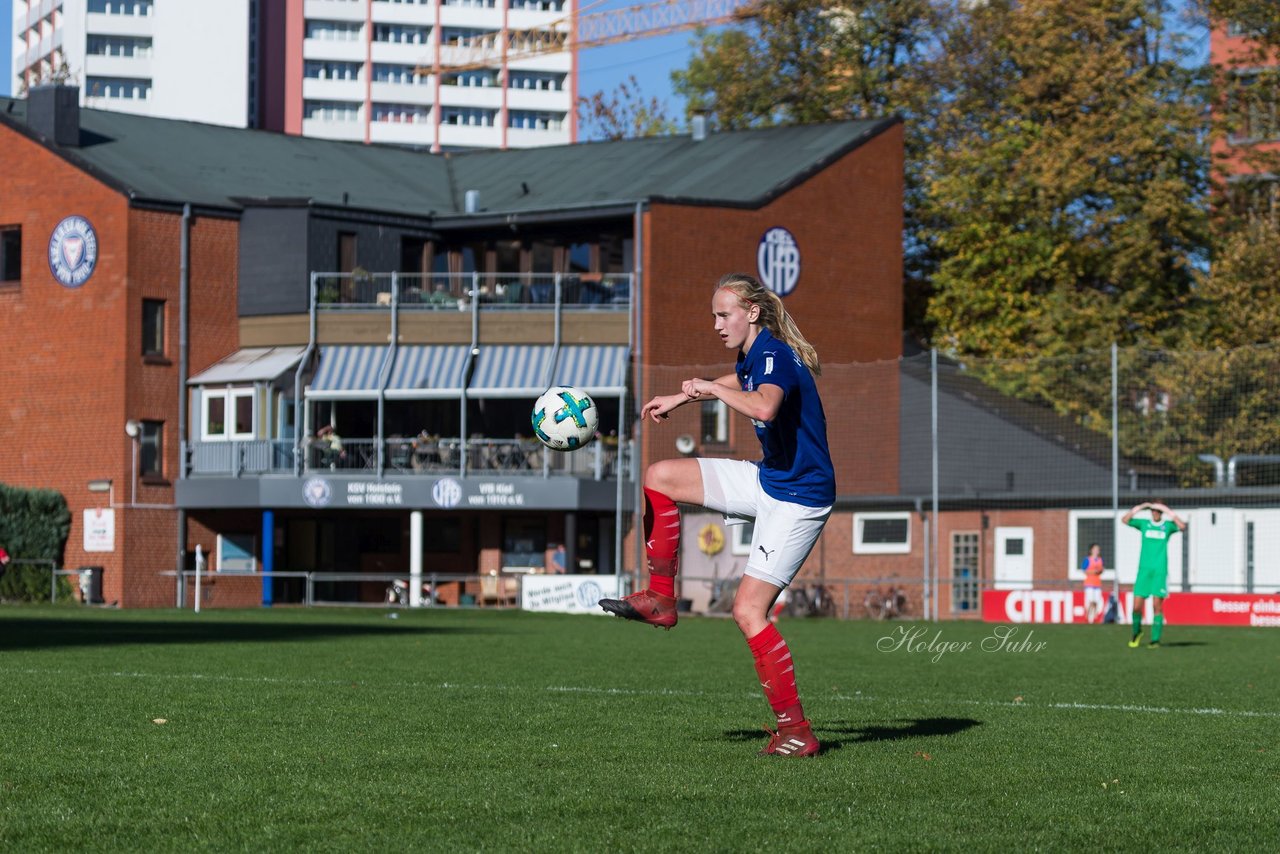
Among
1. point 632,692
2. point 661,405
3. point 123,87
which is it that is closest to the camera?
point 661,405

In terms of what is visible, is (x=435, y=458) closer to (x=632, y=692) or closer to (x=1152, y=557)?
(x=1152, y=557)

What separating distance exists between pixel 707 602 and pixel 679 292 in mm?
10562

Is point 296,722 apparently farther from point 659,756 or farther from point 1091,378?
point 1091,378

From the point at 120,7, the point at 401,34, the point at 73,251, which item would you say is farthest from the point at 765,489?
A: the point at 401,34

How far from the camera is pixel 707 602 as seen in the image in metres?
41.2

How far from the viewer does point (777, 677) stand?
931 centimetres

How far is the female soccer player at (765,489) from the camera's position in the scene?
9.20m

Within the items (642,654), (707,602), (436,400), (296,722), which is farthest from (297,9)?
(296,722)

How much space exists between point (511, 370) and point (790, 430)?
39.9 m

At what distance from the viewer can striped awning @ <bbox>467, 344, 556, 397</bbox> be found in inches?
1908

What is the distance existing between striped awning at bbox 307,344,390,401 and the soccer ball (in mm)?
38777

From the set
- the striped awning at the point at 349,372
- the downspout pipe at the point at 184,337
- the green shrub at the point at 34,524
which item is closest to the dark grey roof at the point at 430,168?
the downspout pipe at the point at 184,337

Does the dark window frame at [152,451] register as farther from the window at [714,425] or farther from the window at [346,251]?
the window at [714,425]

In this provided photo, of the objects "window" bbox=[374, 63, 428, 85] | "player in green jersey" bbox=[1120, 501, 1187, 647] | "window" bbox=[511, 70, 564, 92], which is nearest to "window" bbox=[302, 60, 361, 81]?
"window" bbox=[374, 63, 428, 85]
